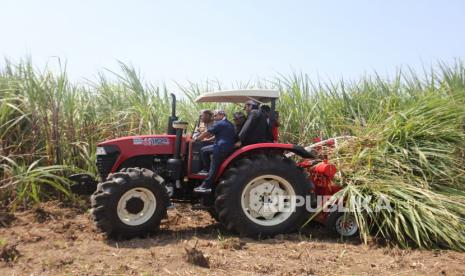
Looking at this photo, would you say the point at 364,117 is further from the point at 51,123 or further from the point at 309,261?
the point at 51,123

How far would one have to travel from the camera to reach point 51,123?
23.4 feet

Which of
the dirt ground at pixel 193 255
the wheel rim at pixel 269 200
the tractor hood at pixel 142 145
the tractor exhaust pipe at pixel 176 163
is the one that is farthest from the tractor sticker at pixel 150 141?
the wheel rim at pixel 269 200

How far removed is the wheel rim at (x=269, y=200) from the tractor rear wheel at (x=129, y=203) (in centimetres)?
94

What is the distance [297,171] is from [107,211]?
206 cm

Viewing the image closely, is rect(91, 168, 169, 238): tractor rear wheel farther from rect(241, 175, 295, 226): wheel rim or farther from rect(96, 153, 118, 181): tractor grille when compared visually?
rect(241, 175, 295, 226): wheel rim

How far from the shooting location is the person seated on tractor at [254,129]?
5.64m

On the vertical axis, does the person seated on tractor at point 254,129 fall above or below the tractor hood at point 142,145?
above

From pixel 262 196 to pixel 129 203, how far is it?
145 centimetres

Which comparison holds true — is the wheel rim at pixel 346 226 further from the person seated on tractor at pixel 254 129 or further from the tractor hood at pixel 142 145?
the tractor hood at pixel 142 145

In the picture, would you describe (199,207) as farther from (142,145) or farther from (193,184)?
(142,145)

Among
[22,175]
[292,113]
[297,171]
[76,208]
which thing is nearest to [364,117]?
[292,113]

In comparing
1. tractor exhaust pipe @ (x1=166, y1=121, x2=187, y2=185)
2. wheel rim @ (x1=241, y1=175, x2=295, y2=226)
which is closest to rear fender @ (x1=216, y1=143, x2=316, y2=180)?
wheel rim @ (x1=241, y1=175, x2=295, y2=226)

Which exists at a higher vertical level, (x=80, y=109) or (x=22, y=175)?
(x=80, y=109)

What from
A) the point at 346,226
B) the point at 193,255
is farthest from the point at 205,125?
the point at 193,255
